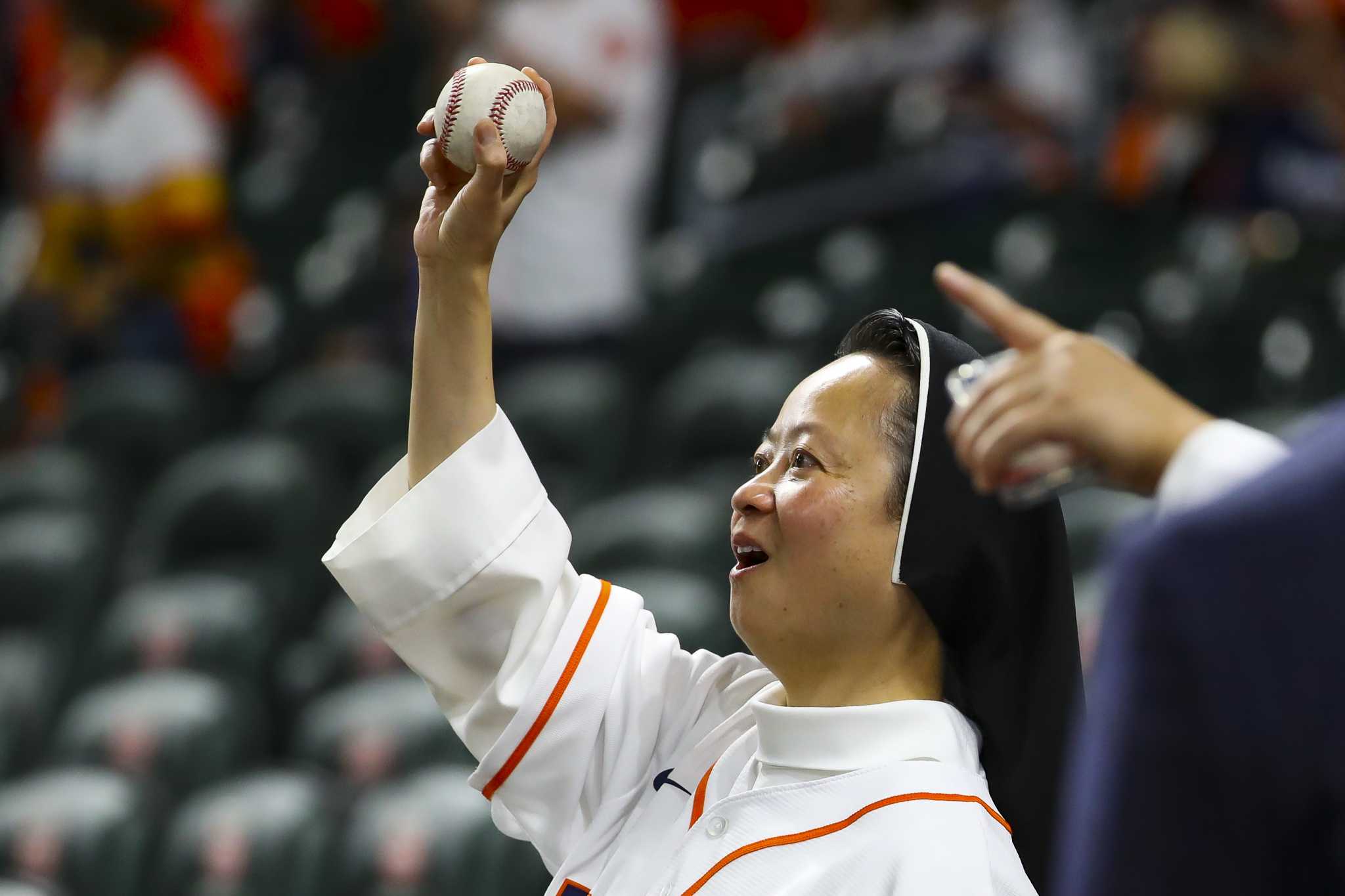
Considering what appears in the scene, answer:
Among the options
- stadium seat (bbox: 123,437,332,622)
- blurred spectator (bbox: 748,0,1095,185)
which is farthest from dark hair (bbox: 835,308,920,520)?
blurred spectator (bbox: 748,0,1095,185)

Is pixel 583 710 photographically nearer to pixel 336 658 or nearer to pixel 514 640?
pixel 514 640

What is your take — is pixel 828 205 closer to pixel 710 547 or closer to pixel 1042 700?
pixel 710 547

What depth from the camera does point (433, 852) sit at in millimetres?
3098

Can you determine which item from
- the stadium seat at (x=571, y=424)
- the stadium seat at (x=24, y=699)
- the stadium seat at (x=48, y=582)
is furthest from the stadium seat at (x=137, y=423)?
the stadium seat at (x=571, y=424)

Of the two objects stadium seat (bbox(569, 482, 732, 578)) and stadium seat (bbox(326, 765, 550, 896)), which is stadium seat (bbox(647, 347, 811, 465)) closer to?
stadium seat (bbox(569, 482, 732, 578))

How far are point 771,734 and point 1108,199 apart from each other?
Result: 321cm

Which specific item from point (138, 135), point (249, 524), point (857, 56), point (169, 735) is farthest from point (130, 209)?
point (857, 56)

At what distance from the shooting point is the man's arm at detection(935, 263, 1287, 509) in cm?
80

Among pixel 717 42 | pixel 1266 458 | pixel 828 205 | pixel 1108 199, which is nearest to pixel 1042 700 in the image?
pixel 1266 458

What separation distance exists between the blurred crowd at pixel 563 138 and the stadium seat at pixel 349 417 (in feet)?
1.09

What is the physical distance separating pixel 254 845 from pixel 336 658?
0.70 m

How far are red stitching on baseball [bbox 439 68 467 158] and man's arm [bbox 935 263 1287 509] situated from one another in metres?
0.79

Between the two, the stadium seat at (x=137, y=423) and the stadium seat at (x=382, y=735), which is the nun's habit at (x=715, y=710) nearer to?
the stadium seat at (x=382, y=735)

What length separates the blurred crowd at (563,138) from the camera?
4258 millimetres
